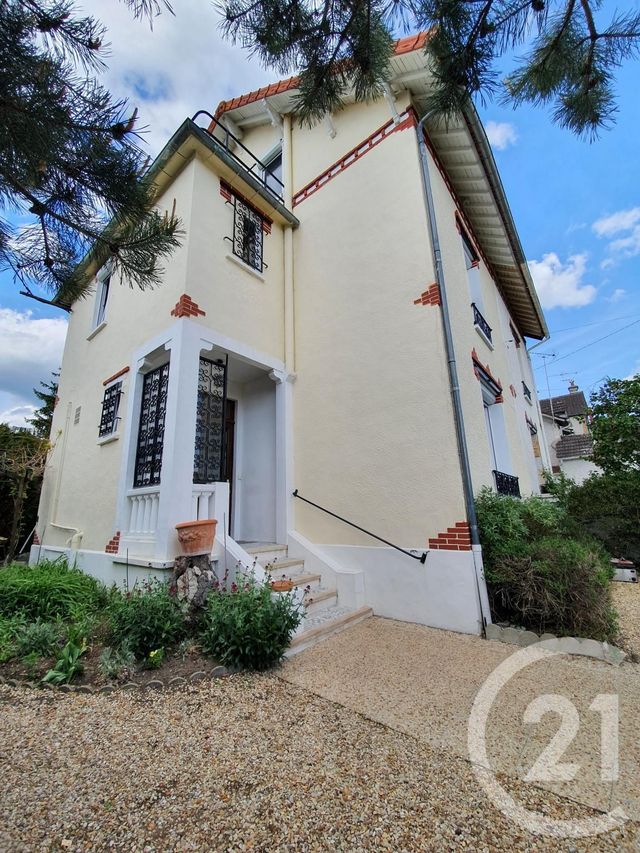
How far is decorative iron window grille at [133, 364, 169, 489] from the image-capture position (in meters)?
4.83

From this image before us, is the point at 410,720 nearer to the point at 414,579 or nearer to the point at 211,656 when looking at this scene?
the point at 211,656

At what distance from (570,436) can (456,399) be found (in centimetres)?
1364

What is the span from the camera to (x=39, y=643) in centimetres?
338

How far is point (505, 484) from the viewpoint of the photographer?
591 centimetres

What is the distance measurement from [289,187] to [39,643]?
8316mm

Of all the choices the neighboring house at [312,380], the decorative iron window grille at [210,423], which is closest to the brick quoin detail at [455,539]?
the neighboring house at [312,380]

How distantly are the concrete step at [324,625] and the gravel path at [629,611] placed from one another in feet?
8.53

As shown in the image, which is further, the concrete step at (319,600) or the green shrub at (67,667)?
the concrete step at (319,600)

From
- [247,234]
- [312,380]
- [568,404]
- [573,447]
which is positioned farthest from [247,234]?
Result: [568,404]

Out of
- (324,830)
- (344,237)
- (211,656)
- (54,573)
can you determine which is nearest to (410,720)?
(324,830)

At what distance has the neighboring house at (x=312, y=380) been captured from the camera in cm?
450

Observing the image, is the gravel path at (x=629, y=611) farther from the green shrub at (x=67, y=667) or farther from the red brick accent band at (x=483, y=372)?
the green shrub at (x=67, y=667)

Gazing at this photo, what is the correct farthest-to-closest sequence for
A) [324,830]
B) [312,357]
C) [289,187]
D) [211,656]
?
[289,187] → [312,357] → [211,656] → [324,830]
